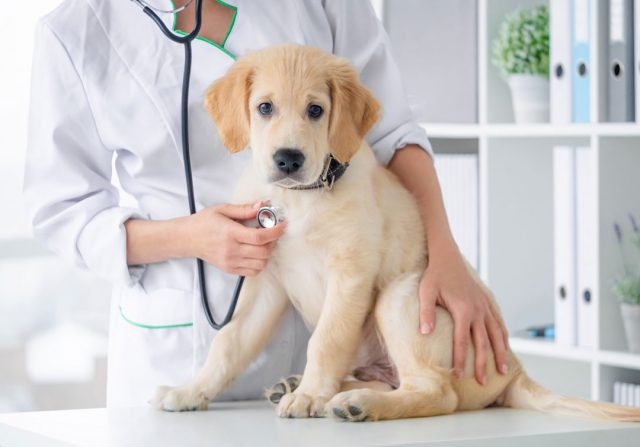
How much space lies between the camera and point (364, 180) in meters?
1.45

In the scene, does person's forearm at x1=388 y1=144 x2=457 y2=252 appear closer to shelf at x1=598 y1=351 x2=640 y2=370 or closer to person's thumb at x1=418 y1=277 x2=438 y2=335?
person's thumb at x1=418 y1=277 x2=438 y2=335

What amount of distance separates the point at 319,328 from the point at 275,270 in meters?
A: 0.13

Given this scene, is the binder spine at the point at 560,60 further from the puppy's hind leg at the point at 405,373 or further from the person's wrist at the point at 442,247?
the puppy's hind leg at the point at 405,373

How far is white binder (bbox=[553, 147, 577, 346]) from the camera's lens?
2.60 m

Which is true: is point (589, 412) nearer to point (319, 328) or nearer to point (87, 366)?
point (319, 328)

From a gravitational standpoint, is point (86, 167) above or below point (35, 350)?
above

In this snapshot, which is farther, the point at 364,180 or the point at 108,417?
the point at 364,180

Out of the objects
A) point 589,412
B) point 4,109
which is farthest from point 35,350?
point 589,412

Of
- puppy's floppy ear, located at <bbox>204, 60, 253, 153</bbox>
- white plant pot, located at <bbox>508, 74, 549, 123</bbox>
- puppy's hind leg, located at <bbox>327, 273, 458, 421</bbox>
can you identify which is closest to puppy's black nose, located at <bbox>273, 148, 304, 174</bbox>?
puppy's floppy ear, located at <bbox>204, 60, 253, 153</bbox>

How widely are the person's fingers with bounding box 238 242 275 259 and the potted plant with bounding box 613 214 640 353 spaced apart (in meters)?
1.39

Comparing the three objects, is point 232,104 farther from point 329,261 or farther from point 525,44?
point 525,44

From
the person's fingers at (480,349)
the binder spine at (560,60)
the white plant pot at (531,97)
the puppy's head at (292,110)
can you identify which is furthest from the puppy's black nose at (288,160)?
the white plant pot at (531,97)

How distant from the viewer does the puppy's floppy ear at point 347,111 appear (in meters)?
1.39

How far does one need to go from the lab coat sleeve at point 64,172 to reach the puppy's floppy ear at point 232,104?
220mm
